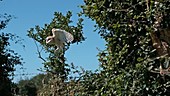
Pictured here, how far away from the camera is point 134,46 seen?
4711 millimetres

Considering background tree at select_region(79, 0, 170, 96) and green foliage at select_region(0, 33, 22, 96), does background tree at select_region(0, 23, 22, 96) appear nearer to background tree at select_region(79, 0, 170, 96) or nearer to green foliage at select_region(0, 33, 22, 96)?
green foliage at select_region(0, 33, 22, 96)

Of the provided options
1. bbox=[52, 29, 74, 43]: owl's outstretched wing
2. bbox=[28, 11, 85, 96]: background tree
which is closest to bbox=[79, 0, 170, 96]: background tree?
bbox=[52, 29, 74, 43]: owl's outstretched wing

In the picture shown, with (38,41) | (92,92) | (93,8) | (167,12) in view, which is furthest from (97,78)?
(38,41)

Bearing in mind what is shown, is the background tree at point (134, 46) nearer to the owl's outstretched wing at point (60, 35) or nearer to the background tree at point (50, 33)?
the owl's outstretched wing at point (60, 35)

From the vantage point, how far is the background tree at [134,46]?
4.45m

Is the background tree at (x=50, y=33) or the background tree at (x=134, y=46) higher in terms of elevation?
the background tree at (x=50, y=33)

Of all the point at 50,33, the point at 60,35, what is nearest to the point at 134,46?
the point at 60,35

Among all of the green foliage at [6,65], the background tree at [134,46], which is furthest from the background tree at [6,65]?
the background tree at [134,46]

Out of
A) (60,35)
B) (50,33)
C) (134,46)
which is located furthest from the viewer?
(50,33)

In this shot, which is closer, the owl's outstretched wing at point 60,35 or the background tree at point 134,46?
the background tree at point 134,46

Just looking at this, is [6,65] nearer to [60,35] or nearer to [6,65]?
[6,65]

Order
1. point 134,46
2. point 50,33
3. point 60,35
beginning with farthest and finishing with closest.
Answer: point 50,33, point 60,35, point 134,46

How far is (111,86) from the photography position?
4816 mm

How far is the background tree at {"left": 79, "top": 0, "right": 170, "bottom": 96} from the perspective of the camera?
4.45m
